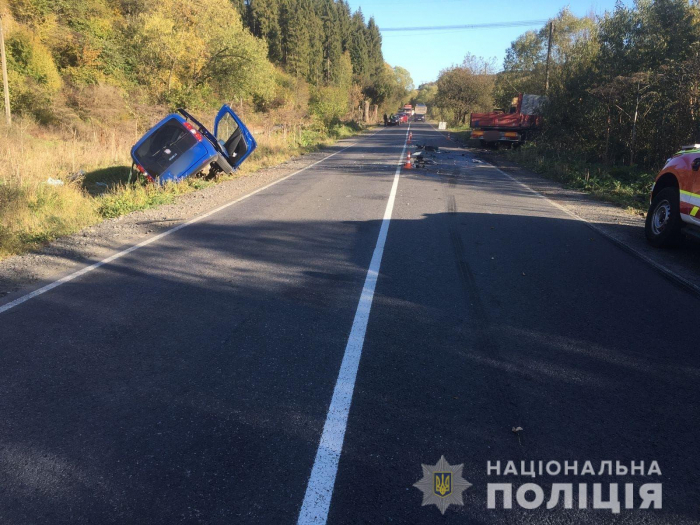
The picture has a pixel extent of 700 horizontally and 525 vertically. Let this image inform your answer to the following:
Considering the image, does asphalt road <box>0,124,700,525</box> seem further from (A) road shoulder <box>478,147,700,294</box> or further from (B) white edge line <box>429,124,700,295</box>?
(A) road shoulder <box>478,147,700,294</box>

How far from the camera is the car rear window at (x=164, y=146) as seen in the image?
11.9m

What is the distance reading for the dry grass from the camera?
8586mm

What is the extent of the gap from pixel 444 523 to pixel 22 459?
91.2 inches

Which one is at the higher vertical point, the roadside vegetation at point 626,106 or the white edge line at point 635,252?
the roadside vegetation at point 626,106

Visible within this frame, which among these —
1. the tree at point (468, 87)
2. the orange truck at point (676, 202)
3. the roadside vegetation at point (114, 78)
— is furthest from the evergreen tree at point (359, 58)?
the orange truck at point (676, 202)

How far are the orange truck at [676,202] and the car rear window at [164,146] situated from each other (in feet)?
31.2

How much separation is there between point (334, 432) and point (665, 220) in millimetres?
6765

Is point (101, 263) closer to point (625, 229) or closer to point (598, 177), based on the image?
point (625, 229)

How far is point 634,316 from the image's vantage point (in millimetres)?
5039

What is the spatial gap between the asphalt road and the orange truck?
1.02 m

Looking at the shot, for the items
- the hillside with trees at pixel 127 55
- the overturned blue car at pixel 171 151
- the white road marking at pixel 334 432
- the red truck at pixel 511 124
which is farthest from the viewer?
the red truck at pixel 511 124

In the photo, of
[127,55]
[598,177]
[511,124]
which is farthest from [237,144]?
[127,55]

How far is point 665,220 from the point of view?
7.64 metres

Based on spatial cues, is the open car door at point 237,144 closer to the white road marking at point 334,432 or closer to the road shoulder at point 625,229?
the road shoulder at point 625,229
